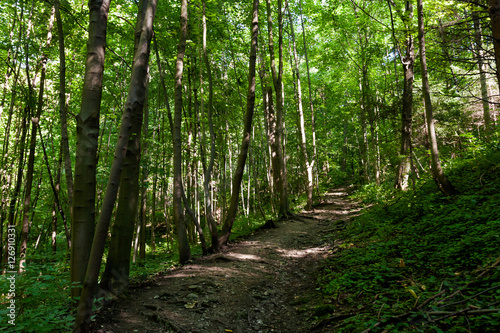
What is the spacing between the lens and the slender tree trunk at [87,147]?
10.2 feet

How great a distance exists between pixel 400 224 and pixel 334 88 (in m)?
18.8

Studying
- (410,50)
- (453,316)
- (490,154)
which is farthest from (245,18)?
(453,316)

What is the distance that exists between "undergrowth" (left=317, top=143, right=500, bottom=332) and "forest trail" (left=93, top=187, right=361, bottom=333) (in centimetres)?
59

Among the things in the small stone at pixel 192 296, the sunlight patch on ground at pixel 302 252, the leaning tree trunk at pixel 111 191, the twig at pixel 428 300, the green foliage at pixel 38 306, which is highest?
the leaning tree trunk at pixel 111 191

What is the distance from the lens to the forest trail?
3687 mm

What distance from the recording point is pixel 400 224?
22.2 feet

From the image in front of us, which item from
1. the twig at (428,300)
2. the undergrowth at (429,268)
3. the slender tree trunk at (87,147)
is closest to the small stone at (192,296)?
the slender tree trunk at (87,147)

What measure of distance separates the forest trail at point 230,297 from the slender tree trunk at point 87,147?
101 cm

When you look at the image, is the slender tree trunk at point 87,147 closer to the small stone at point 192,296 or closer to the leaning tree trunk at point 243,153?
the small stone at point 192,296

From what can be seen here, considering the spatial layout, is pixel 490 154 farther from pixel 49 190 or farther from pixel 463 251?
pixel 49 190

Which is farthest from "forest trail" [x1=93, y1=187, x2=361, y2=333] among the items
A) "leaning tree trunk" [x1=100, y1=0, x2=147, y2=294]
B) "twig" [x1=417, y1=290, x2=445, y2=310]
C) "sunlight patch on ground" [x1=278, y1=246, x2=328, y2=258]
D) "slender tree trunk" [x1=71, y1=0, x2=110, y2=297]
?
"twig" [x1=417, y1=290, x2=445, y2=310]

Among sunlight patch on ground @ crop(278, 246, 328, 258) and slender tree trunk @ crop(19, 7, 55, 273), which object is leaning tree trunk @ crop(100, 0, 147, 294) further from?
sunlight patch on ground @ crop(278, 246, 328, 258)

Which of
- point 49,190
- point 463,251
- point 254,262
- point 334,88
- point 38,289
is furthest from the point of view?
point 334,88

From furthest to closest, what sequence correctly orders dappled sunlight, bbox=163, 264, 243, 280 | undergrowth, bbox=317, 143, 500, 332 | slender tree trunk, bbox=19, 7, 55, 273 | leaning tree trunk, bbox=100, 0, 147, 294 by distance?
1. slender tree trunk, bbox=19, 7, 55, 273
2. dappled sunlight, bbox=163, 264, 243, 280
3. leaning tree trunk, bbox=100, 0, 147, 294
4. undergrowth, bbox=317, 143, 500, 332
